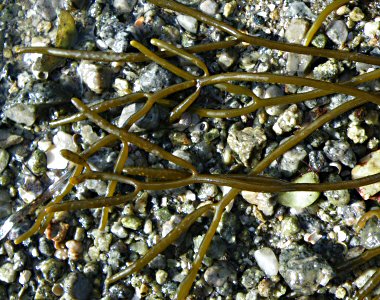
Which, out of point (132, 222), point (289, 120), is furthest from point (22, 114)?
point (289, 120)

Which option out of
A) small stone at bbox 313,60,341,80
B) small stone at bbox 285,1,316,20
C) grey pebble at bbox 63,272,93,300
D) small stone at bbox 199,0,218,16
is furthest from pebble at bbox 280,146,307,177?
grey pebble at bbox 63,272,93,300

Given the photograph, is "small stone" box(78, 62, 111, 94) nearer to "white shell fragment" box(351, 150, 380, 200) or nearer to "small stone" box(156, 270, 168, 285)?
"small stone" box(156, 270, 168, 285)

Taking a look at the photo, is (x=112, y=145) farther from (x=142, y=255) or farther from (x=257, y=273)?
(x=257, y=273)

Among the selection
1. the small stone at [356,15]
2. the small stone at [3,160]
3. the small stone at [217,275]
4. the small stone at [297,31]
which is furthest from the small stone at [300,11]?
the small stone at [3,160]

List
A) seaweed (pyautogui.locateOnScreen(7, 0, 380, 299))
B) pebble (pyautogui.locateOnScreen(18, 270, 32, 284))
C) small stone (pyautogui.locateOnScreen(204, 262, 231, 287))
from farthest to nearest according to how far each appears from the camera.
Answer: pebble (pyautogui.locateOnScreen(18, 270, 32, 284)), small stone (pyautogui.locateOnScreen(204, 262, 231, 287)), seaweed (pyautogui.locateOnScreen(7, 0, 380, 299))

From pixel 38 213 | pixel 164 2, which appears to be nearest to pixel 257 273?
pixel 38 213

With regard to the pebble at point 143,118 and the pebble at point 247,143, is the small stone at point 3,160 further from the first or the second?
the pebble at point 247,143

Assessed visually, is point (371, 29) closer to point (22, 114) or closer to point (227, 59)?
point (227, 59)
